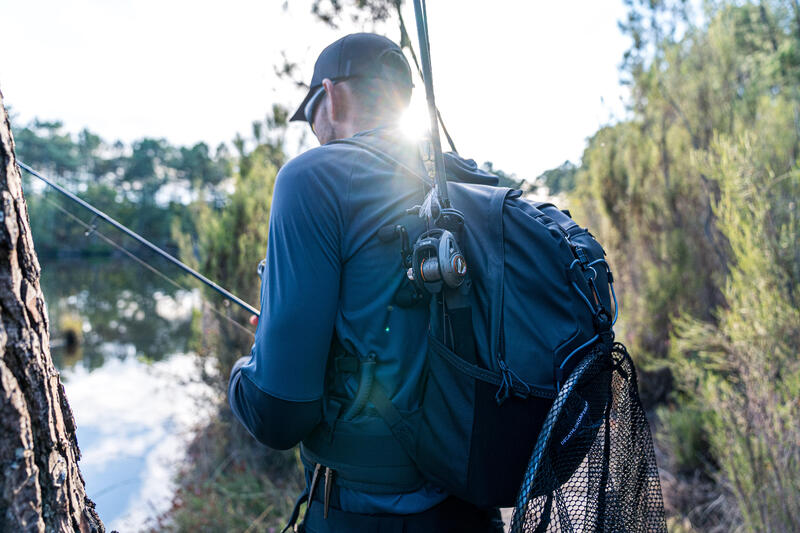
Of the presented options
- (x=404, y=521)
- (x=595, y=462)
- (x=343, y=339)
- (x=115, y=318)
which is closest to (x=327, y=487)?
(x=404, y=521)

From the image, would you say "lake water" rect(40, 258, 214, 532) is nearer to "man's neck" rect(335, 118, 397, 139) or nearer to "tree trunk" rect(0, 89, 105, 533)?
"tree trunk" rect(0, 89, 105, 533)

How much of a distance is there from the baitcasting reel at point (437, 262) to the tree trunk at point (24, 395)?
2.14 ft

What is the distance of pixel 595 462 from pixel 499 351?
322 mm

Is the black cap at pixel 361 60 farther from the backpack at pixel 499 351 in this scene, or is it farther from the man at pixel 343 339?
the backpack at pixel 499 351

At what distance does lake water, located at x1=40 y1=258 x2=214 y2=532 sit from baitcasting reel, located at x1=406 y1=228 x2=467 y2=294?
918mm

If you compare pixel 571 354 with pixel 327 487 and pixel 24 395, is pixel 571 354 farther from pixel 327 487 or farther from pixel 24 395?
pixel 24 395

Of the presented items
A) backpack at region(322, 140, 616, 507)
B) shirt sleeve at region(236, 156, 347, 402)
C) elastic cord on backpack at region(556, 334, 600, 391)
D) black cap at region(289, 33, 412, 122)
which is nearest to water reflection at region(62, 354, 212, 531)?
shirt sleeve at region(236, 156, 347, 402)

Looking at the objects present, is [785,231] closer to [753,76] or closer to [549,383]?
[549,383]

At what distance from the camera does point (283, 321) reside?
1.07 meters

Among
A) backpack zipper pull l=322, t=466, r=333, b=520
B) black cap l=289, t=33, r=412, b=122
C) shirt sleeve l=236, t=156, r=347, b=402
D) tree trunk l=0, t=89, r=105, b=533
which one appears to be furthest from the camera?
black cap l=289, t=33, r=412, b=122

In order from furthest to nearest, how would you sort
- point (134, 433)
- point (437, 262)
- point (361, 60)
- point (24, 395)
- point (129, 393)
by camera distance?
point (129, 393) < point (134, 433) < point (361, 60) < point (437, 262) < point (24, 395)

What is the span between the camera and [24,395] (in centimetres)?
74

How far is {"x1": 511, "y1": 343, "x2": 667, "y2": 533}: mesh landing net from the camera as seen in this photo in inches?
36.6

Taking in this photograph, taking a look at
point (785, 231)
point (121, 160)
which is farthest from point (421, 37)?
point (121, 160)
